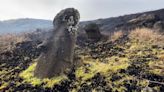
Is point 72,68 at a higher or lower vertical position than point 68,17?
lower

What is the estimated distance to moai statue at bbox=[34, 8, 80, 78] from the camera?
15216 mm

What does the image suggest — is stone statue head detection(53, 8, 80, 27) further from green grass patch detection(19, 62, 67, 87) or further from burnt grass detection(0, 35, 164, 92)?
green grass patch detection(19, 62, 67, 87)

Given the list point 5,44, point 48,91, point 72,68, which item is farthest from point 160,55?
point 5,44

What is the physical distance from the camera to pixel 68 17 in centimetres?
1709

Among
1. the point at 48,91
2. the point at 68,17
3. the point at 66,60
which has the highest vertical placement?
the point at 68,17

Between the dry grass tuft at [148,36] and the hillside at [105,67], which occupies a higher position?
the dry grass tuft at [148,36]

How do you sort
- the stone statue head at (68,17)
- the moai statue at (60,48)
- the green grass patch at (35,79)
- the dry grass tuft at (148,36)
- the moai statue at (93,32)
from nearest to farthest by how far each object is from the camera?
the green grass patch at (35,79), the moai statue at (60,48), the stone statue head at (68,17), the dry grass tuft at (148,36), the moai statue at (93,32)

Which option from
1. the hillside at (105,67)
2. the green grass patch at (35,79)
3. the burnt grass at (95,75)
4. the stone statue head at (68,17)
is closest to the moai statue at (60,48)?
the stone statue head at (68,17)

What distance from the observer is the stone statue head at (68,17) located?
16969 mm

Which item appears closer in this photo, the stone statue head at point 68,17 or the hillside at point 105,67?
the hillside at point 105,67

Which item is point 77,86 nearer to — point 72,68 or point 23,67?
point 72,68

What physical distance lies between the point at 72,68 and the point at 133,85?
3.99m

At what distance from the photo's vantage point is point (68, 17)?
17094 millimetres

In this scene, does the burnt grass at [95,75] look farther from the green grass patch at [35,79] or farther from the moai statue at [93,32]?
the moai statue at [93,32]
